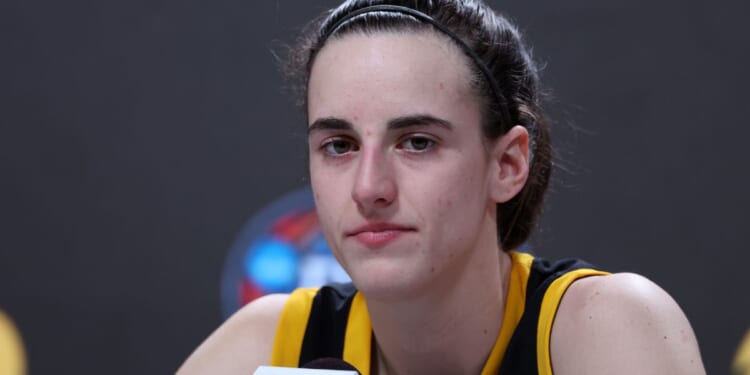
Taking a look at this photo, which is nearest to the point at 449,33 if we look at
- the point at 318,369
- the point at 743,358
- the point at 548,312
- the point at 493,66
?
the point at 493,66

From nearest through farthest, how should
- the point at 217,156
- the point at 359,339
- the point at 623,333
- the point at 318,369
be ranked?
the point at 318,369
the point at 623,333
the point at 359,339
the point at 217,156

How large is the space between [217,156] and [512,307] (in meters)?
0.94

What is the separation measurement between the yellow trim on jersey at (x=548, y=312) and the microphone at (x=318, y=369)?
1.18 feet

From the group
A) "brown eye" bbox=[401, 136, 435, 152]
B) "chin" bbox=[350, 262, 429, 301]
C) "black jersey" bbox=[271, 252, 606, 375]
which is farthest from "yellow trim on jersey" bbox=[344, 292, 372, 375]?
"brown eye" bbox=[401, 136, 435, 152]

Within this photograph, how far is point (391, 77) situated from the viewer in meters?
1.11

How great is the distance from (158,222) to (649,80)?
3.86 ft

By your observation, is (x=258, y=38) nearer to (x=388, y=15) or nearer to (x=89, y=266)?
(x=89, y=266)

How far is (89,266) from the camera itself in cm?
202

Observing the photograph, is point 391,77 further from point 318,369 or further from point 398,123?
point 318,369

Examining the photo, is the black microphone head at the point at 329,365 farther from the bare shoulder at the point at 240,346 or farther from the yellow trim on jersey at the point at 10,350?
the yellow trim on jersey at the point at 10,350

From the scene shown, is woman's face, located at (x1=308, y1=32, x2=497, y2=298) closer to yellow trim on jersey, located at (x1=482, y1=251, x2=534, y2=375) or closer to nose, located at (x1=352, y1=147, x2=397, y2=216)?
nose, located at (x1=352, y1=147, x2=397, y2=216)

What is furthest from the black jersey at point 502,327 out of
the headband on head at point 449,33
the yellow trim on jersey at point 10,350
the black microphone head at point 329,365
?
the yellow trim on jersey at point 10,350

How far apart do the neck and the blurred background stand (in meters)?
0.68

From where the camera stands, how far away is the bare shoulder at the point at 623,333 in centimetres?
101
